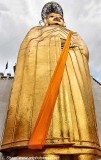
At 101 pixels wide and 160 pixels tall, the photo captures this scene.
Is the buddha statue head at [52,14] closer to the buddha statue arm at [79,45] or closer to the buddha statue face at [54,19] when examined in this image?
the buddha statue face at [54,19]

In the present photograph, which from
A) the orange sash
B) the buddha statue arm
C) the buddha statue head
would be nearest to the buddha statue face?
the buddha statue head

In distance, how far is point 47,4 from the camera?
7.34 meters

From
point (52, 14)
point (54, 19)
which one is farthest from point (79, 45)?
point (52, 14)

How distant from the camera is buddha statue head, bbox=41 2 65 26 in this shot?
22.4ft

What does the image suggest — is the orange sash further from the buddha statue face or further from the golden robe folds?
the buddha statue face

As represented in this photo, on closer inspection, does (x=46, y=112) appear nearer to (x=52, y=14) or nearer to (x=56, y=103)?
(x=56, y=103)

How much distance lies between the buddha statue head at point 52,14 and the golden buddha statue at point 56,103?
3.63 feet

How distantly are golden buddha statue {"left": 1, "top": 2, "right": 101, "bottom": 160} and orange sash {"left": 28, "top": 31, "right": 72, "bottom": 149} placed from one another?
11cm

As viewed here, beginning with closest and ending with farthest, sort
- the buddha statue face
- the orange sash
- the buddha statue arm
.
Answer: the orange sash
the buddha statue arm
the buddha statue face

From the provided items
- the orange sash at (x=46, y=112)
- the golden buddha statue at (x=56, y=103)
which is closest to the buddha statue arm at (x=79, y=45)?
the golden buddha statue at (x=56, y=103)

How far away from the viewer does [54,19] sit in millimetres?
6871

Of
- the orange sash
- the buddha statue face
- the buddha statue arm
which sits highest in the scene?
the buddha statue face

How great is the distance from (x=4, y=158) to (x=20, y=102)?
3.06 feet

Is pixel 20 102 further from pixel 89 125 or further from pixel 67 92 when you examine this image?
pixel 89 125
